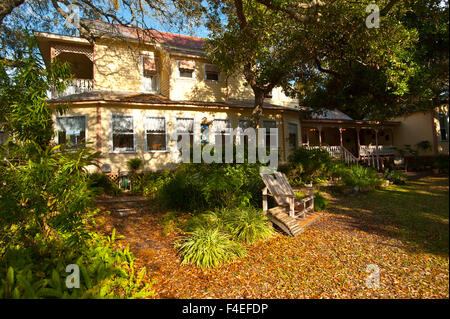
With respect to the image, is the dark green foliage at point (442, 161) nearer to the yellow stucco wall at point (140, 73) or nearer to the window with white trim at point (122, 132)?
the window with white trim at point (122, 132)

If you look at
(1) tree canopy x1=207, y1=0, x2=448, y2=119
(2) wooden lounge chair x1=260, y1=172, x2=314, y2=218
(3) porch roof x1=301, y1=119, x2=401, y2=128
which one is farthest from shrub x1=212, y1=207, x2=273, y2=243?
(3) porch roof x1=301, y1=119, x2=401, y2=128

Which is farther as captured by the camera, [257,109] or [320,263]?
[257,109]

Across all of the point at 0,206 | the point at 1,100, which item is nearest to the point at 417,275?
the point at 0,206

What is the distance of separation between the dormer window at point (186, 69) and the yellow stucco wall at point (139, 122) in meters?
2.59

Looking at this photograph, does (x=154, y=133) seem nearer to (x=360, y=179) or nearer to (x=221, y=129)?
(x=221, y=129)

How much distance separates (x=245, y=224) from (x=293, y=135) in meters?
12.4

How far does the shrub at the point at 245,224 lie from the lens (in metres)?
5.25

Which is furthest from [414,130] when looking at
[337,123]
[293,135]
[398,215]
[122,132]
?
[122,132]

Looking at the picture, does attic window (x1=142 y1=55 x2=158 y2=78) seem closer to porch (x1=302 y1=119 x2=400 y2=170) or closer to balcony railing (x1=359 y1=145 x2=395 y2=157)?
porch (x1=302 y1=119 x2=400 y2=170)

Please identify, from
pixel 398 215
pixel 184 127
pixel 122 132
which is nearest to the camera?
pixel 398 215

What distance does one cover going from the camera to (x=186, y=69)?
14.4 m

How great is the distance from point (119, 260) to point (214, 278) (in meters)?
1.65
